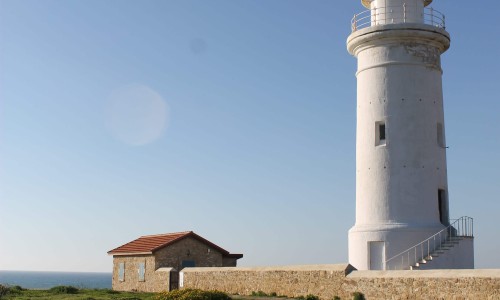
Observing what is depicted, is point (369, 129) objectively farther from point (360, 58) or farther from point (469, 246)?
point (469, 246)

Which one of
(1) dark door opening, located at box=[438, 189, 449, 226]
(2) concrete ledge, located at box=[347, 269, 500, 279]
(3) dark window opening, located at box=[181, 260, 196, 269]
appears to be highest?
(1) dark door opening, located at box=[438, 189, 449, 226]

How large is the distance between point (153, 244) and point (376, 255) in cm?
1155

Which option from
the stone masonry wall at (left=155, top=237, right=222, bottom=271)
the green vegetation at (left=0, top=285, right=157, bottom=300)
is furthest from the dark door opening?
the stone masonry wall at (left=155, top=237, right=222, bottom=271)

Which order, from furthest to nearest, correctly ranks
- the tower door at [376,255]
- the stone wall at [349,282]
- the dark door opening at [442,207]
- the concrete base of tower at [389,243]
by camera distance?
the dark door opening at [442,207] < the tower door at [376,255] < the concrete base of tower at [389,243] < the stone wall at [349,282]

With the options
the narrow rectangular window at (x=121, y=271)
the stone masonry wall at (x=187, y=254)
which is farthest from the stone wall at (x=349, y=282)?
the narrow rectangular window at (x=121, y=271)

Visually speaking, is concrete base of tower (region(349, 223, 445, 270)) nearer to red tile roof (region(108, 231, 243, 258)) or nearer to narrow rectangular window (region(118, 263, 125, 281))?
red tile roof (region(108, 231, 243, 258))

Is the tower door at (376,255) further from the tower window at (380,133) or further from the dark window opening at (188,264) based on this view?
the dark window opening at (188,264)

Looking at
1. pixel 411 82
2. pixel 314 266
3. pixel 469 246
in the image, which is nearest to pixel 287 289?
pixel 314 266

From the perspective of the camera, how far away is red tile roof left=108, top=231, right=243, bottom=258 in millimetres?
27498

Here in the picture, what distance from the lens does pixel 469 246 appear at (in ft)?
69.1

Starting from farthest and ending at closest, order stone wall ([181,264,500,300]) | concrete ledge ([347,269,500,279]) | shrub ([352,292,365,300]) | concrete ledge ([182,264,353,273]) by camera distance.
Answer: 1. concrete ledge ([182,264,353,273])
2. shrub ([352,292,365,300])
3. stone wall ([181,264,500,300])
4. concrete ledge ([347,269,500,279])

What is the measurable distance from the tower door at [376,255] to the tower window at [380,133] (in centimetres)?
329

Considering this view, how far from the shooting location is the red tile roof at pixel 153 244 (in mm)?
27498

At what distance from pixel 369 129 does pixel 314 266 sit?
522 centimetres
